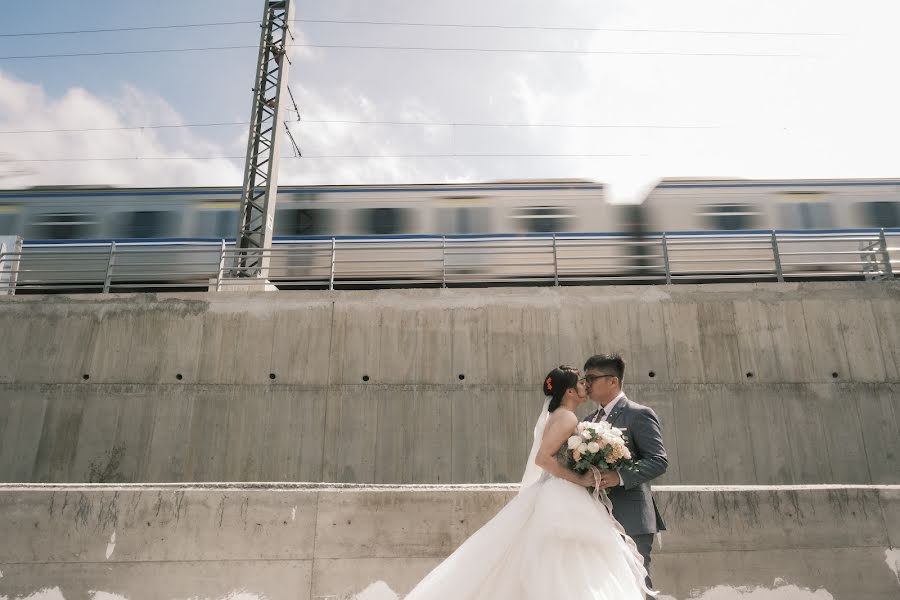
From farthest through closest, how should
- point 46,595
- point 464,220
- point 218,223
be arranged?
1. point 218,223
2. point 464,220
3. point 46,595

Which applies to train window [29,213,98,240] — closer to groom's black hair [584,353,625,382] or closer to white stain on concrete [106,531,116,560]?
white stain on concrete [106,531,116,560]

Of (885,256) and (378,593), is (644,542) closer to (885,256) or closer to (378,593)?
(378,593)

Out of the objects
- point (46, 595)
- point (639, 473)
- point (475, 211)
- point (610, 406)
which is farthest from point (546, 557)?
point (475, 211)

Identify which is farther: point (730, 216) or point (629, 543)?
point (730, 216)

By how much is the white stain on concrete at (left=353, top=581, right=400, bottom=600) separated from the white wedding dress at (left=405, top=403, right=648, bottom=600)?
1188 mm

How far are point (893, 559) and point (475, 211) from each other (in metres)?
11.7

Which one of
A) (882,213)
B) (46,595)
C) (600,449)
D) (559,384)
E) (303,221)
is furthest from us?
(303,221)

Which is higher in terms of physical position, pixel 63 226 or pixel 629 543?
pixel 63 226

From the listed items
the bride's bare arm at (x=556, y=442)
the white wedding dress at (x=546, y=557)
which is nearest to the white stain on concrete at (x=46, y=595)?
the white wedding dress at (x=546, y=557)

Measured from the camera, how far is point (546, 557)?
10.9 ft

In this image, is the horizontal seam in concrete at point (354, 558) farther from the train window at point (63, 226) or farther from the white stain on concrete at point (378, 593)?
the train window at point (63, 226)

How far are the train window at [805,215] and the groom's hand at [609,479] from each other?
14145 millimetres

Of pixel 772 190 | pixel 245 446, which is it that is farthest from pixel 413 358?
pixel 772 190

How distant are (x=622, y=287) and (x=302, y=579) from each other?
766 centimetres
